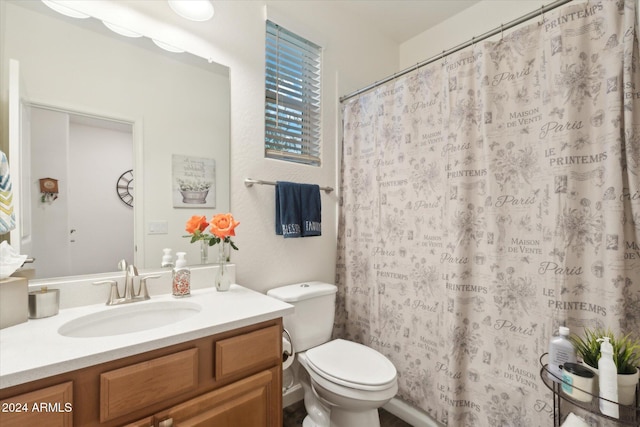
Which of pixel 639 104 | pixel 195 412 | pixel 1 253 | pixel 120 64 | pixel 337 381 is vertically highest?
pixel 120 64

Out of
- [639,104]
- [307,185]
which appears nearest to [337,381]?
[307,185]

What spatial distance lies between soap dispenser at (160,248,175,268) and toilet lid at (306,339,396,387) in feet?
2.80

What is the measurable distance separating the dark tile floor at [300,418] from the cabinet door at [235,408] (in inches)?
25.9

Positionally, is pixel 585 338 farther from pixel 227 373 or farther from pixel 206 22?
pixel 206 22

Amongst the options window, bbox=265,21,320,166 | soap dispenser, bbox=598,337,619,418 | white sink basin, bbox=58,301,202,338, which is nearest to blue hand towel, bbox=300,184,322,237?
window, bbox=265,21,320,166

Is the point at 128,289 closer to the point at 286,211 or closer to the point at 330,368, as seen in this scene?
the point at 286,211

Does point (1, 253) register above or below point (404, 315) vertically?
above

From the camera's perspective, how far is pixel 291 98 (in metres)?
1.84

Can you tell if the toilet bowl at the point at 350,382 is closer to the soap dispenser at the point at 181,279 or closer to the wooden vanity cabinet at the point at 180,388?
the wooden vanity cabinet at the point at 180,388

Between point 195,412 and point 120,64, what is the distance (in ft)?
4.73

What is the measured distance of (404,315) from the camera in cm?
168

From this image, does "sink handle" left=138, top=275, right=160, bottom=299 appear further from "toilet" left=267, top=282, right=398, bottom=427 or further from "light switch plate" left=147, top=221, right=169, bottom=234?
"toilet" left=267, top=282, right=398, bottom=427

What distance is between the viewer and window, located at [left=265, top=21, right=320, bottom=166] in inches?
68.5

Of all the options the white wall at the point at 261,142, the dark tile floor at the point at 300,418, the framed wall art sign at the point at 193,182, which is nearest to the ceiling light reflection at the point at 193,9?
the white wall at the point at 261,142
